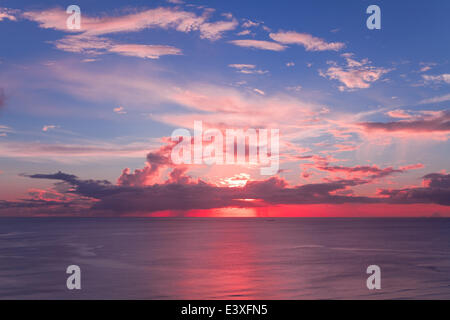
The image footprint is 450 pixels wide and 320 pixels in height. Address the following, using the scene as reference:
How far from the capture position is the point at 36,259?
1831 inches

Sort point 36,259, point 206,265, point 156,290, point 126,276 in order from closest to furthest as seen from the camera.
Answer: point 156,290 < point 126,276 < point 206,265 < point 36,259

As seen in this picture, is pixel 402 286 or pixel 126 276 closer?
pixel 402 286

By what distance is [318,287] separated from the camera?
2895 cm
